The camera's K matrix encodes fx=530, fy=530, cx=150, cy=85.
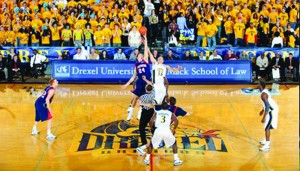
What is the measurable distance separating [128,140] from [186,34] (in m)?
10.7

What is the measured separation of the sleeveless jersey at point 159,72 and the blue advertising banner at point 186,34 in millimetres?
8199

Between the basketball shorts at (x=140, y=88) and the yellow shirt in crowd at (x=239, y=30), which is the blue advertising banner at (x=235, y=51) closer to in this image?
the yellow shirt in crowd at (x=239, y=30)

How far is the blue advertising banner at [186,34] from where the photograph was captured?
24.0m

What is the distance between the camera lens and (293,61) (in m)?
22.9

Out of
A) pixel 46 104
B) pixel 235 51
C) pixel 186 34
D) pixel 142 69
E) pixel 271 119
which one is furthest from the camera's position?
pixel 186 34

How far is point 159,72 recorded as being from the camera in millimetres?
15922

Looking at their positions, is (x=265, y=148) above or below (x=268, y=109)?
below

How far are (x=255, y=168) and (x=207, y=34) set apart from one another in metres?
12.2

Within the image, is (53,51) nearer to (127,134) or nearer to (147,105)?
(127,134)

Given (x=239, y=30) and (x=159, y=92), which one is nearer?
(x=159, y=92)

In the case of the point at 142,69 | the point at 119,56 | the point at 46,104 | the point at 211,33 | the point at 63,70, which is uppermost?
the point at 211,33

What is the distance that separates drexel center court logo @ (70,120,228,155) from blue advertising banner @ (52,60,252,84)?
658 cm

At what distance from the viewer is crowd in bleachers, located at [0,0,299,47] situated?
2362 centimetres

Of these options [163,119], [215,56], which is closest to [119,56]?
[215,56]
